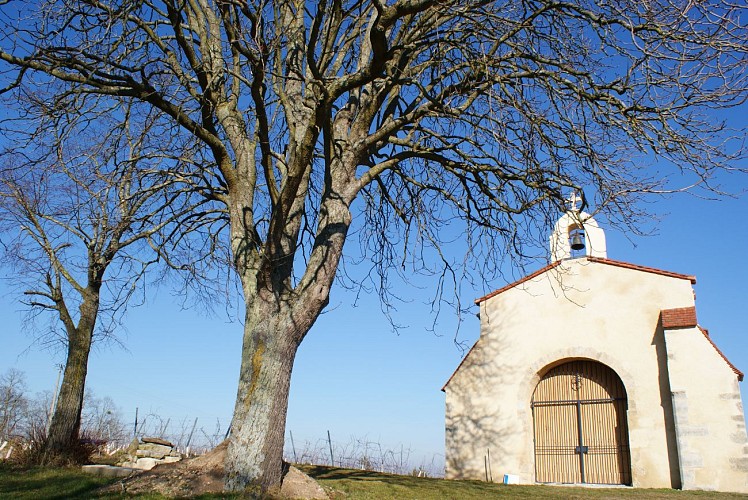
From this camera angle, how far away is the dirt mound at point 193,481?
670 centimetres

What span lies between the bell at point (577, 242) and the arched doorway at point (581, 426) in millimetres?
3270

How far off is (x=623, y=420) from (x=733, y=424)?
112 inches

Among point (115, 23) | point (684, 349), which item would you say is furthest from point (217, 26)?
point (684, 349)

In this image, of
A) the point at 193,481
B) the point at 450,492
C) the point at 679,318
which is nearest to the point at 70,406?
the point at 193,481

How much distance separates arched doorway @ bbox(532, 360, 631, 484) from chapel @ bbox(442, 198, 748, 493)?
3 cm

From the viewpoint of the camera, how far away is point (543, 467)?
16.2 m

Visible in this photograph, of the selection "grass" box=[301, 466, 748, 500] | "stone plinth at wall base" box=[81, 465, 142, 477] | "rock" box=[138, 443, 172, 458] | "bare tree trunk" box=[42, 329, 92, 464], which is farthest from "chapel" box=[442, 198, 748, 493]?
"bare tree trunk" box=[42, 329, 92, 464]

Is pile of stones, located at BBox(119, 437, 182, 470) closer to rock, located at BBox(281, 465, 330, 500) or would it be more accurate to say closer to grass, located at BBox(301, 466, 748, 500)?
grass, located at BBox(301, 466, 748, 500)

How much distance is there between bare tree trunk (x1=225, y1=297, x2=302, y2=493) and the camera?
672 centimetres

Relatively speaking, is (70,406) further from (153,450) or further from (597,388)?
(597,388)

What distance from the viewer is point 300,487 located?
7.31 meters

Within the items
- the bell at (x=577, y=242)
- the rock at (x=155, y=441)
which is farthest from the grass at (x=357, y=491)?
the bell at (x=577, y=242)

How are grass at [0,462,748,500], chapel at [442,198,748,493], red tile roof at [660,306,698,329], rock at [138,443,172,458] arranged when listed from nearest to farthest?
grass at [0,462,748,500]
chapel at [442,198,748,493]
red tile roof at [660,306,698,329]
rock at [138,443,172,458]

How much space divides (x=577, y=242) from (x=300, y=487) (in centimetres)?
1171
